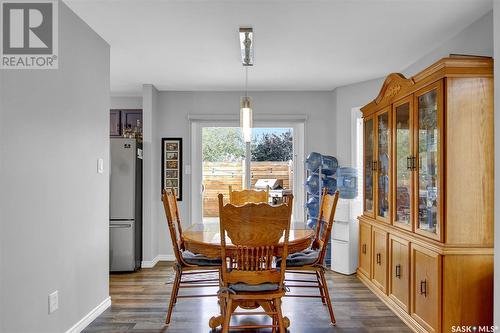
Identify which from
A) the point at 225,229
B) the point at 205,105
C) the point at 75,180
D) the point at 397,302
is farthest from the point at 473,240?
the point at 205,105

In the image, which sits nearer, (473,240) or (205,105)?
(473,240)

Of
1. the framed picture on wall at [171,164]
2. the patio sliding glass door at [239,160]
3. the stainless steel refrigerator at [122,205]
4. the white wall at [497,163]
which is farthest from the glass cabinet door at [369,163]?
the stainless steel refrigerator at [122,205]

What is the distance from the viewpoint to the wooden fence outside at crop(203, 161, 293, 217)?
541cm

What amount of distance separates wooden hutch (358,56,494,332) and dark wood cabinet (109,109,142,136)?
383 cm

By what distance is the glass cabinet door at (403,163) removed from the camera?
9.91 ft

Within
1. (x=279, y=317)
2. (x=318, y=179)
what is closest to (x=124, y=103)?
(x=318, y=179)

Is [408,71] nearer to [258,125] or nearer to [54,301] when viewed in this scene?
[258,125]

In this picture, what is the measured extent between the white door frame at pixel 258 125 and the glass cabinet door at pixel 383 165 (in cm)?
167

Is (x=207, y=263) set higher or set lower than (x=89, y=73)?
lower

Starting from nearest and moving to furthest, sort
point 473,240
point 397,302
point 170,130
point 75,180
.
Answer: point 473,240, point 75,180, point 397,302, point 170,130

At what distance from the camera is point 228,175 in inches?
213

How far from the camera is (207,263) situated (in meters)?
3.01

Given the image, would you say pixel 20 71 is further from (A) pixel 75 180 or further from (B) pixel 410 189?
(B) pixel 410 189

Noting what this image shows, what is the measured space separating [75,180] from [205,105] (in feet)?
9.28
